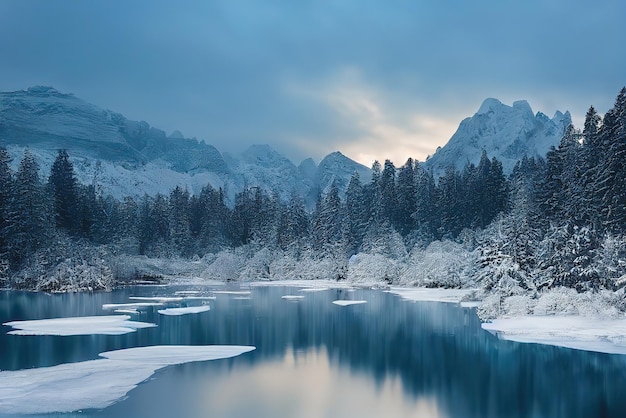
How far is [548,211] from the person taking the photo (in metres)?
52.9

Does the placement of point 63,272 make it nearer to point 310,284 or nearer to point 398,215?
point 310,284

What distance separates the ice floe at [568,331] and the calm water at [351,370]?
1045mm

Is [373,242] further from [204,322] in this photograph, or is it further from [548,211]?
[204,322]

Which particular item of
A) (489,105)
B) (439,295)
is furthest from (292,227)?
(489,105)

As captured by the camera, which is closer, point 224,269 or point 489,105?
point 224,269

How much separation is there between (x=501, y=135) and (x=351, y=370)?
166m

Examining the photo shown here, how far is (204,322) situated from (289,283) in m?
42.6

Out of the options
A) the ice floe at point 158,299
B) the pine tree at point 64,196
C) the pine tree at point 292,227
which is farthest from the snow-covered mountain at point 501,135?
the ice floe at point 158,299

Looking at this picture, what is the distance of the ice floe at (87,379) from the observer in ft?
50.1

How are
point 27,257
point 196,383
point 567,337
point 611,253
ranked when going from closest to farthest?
point 196,383, point 567,337, point 611,253, point 27,257

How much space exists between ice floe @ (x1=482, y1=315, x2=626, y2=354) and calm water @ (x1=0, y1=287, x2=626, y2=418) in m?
1.05

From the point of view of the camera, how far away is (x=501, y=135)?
573 feet

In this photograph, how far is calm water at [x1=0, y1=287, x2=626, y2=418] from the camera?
53.2 feet

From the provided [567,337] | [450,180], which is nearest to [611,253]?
[567,337]
